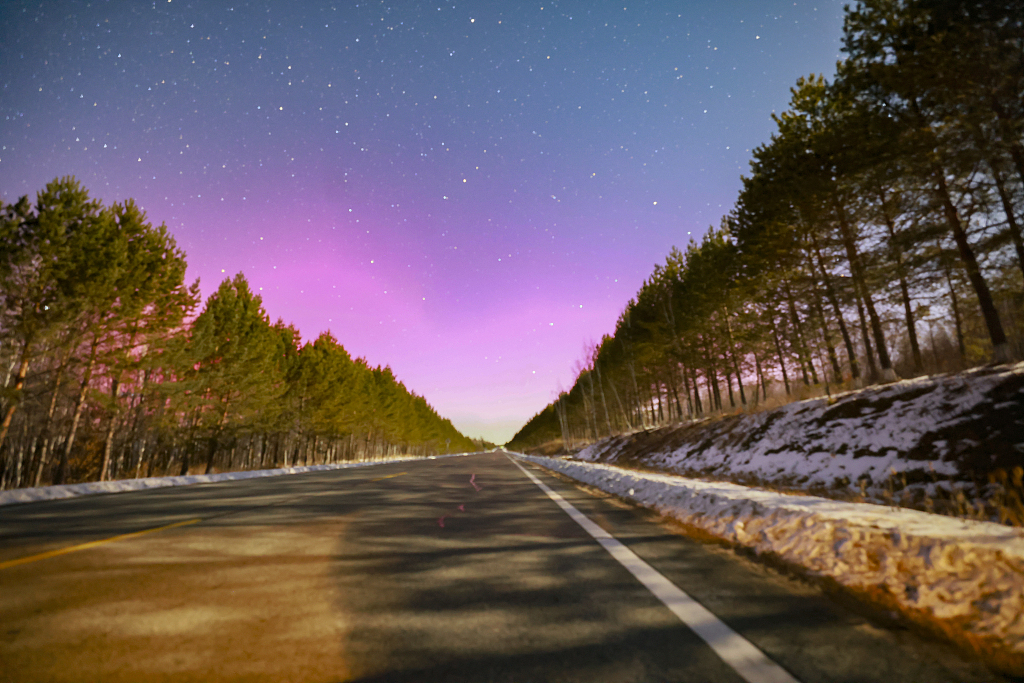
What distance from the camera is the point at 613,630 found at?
9.22ft

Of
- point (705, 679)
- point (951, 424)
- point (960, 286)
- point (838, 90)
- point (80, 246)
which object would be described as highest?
point (838, 90)

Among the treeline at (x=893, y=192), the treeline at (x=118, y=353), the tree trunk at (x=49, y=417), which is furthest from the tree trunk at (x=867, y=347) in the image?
the tree trunk at (x=49, y=417)

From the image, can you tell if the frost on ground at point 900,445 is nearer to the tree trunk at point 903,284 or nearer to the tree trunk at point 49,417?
the tree trunk at point 903,284

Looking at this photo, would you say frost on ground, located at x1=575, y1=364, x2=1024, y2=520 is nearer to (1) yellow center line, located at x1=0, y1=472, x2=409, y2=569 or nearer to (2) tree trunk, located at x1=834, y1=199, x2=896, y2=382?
(2) tree trunk, located at x1=834, y1=199, x2=896, y2=382

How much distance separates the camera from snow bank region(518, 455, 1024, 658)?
2.70 meters

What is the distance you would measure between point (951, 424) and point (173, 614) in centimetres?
1194

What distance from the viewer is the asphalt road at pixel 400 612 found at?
2281 mm

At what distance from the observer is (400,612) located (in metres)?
3.08

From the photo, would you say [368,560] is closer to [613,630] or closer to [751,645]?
[613,630]

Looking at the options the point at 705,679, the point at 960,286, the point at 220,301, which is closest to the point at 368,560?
the point at 705,679

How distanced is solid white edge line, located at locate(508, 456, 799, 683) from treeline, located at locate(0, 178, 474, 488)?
77.6 feet

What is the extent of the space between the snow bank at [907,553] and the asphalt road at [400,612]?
1.16 feet

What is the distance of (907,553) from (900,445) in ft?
25.0

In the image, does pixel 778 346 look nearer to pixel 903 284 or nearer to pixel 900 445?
pixel 903 284
